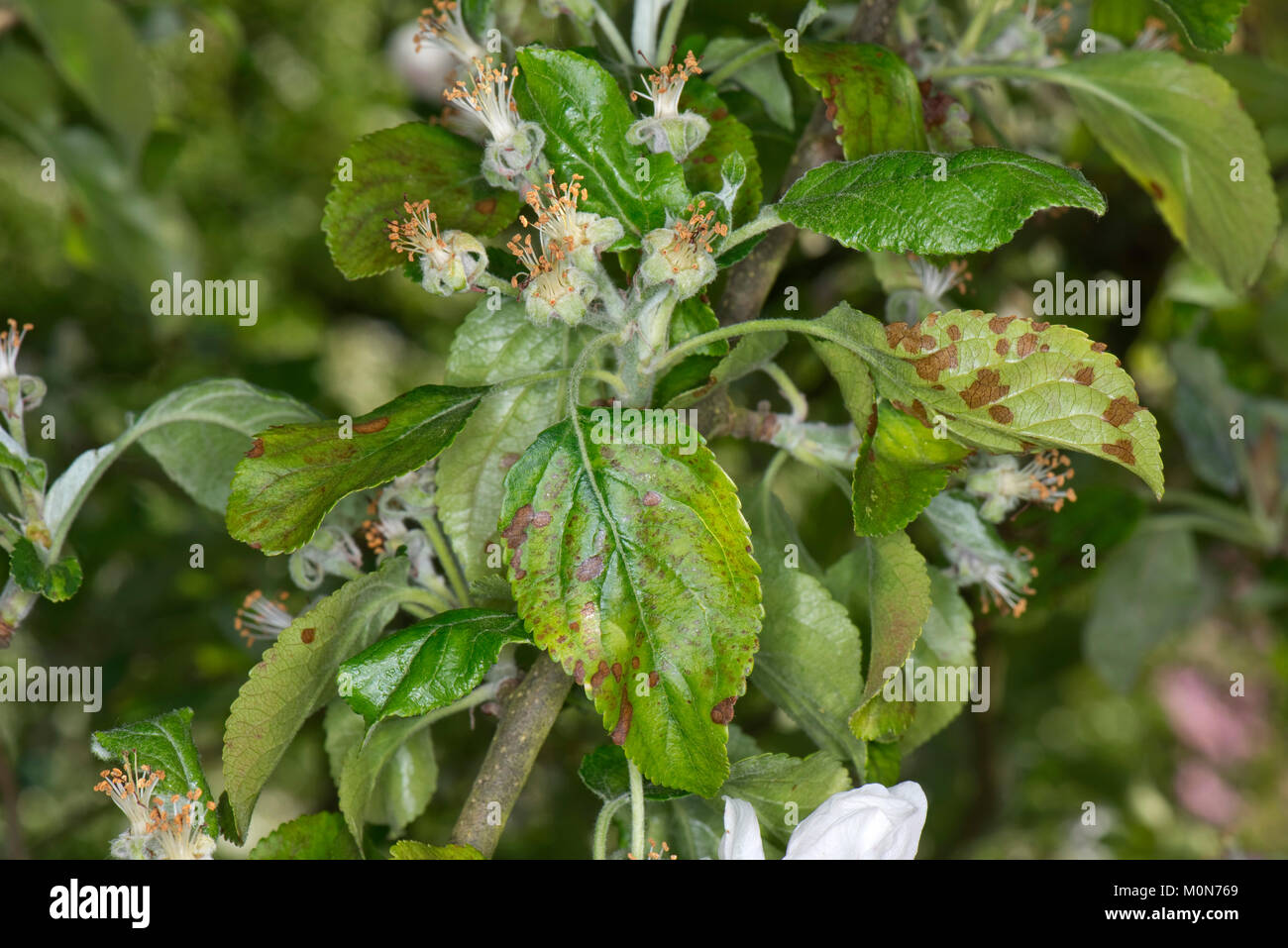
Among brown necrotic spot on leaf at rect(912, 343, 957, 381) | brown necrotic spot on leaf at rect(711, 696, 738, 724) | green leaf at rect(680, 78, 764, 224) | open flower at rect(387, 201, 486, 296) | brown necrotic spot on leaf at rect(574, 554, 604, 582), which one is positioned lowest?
brown necrotic spot on leaf at rect(711, 696, 738, 724)

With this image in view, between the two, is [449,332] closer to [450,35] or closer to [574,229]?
[450,35]

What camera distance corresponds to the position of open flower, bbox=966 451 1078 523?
0.74m

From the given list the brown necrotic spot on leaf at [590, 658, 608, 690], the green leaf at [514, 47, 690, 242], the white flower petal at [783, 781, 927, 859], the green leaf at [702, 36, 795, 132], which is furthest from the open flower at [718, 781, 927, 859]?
the green leaf at [702, 36, 795, 132]

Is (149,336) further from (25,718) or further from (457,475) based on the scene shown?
(457,475)

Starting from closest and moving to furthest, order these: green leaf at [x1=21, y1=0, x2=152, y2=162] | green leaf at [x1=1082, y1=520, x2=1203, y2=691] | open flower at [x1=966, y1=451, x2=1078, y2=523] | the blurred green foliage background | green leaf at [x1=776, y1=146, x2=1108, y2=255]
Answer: green leaf at [x1=776, y1=146, x2=1108, y2=255] → open flower at [x1=966, y1=451, x2=1078, y2=523] → green leaf at [x1=21, y1=0, x2=152, y2=162] → the blurred green foliage background → green leaf at [x1=1082, y1=520, x2=1203, y2=691]

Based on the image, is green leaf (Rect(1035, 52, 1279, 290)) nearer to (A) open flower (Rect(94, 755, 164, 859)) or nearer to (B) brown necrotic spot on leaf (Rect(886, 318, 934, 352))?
(B) brown necrotic spot on leaf (Rect(886, 318, 934, 352))

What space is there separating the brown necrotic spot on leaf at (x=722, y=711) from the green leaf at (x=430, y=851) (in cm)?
14

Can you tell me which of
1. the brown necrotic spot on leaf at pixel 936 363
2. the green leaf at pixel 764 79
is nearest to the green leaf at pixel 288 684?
the brown necrotic spot on leaf at pixel 936 363

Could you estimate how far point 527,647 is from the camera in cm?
76

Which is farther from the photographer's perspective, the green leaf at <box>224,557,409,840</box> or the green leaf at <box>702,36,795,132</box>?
the green leaf at <box>702,36,795,132</box>

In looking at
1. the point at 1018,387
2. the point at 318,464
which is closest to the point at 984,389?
the point at 1018,387

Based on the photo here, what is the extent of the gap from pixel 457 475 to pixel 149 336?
1.42m

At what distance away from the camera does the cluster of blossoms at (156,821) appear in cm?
61

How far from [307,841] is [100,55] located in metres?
0.77
